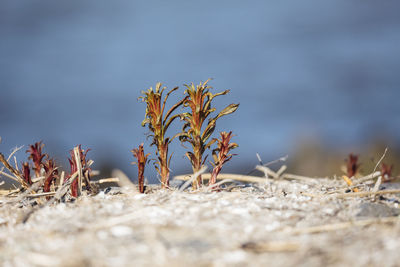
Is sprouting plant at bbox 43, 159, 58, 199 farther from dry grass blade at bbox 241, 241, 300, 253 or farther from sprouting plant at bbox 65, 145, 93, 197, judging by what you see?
dry grass blade at bbox 241, 241, 300, 253

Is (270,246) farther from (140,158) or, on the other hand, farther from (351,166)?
(351,166)

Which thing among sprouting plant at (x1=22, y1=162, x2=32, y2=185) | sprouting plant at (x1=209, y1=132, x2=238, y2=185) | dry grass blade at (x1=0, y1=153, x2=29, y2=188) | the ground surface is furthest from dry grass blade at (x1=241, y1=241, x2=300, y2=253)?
dry grass blade at (x1=0, y1=153, x2=29, y2=188)

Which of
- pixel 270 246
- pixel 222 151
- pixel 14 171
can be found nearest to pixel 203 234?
pixel 270 246

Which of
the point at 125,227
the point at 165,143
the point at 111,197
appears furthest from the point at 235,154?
the point at 125,227

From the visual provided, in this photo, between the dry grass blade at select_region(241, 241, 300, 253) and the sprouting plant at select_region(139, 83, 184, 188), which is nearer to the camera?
the dry grass blade at select_region(241, 241, 300, 253)

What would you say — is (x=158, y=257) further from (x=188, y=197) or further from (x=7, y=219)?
(x=7, y=219)

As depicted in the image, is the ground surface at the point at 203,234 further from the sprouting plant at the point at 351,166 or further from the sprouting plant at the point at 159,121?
the sprouting plant at the point at 351,166

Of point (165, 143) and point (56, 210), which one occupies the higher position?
point (165, 143)

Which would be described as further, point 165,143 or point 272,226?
point 165,143
